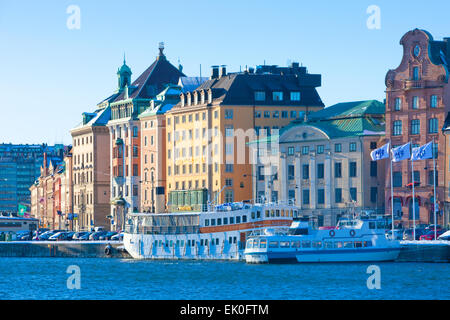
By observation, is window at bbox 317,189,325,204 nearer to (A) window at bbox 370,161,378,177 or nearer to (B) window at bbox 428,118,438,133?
(A) window at bbox 370,161,378,177

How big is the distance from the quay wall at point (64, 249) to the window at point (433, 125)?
3761cm

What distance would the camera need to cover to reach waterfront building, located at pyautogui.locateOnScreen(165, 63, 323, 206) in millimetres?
183250

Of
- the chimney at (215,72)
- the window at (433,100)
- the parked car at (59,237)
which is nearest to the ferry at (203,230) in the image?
the window at (433,100)

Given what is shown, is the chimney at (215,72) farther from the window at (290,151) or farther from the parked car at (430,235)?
the parked car at (430,235)

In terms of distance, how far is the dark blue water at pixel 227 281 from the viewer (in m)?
103

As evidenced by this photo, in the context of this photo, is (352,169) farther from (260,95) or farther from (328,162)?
(260,95)

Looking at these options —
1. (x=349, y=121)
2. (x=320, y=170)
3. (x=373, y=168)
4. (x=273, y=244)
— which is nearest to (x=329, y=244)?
(x=273, y=244)

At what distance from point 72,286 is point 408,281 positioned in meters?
26.6

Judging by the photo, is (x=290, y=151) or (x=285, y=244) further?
(x=290, y=151)

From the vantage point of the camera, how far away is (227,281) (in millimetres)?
116062

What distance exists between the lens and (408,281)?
11038cm

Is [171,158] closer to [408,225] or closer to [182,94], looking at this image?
[182,94]

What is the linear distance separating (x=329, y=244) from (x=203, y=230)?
18.3m
